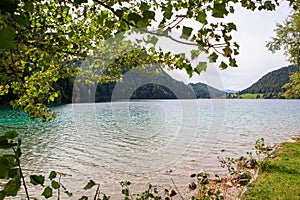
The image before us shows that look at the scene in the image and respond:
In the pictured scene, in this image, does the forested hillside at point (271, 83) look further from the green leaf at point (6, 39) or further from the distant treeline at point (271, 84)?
the green leaf at point (6, 39)

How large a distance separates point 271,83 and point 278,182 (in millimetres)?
183434

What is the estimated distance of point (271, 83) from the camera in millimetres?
174250

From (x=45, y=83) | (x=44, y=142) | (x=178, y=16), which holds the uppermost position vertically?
(x=178, y=16)

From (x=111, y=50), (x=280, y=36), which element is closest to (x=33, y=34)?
(x=111, y=50)

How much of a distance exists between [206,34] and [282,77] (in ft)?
632

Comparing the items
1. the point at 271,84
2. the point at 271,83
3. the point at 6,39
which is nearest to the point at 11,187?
the point at 6,39

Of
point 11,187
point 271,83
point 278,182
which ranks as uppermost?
point 271,83

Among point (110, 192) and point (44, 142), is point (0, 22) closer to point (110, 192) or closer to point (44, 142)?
point (110, 192)

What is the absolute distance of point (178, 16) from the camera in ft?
4.94

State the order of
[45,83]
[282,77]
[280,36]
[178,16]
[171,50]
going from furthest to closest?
[282,77] → [280,36] → [45,83] → [171,50] → [178,16]

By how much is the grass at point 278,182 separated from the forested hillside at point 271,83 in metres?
168

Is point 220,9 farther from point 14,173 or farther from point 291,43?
point 291,43

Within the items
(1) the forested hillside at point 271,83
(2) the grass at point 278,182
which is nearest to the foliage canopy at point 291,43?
(2) the grass at point 278,182

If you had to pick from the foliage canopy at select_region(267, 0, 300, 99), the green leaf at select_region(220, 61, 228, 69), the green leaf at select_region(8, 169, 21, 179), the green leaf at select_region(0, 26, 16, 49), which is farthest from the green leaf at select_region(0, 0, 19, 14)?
the foliage canopy at select_region(267, 0, 300, 99)
